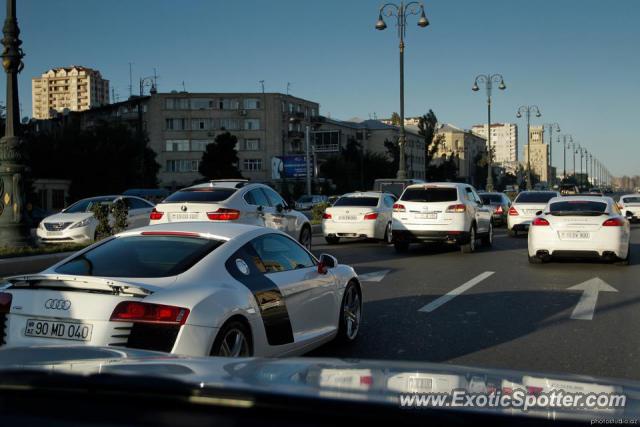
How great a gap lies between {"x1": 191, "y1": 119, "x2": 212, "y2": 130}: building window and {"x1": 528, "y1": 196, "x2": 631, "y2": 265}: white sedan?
8563cm

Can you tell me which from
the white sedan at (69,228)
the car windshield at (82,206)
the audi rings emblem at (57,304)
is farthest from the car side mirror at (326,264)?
the car windshield at (82,206)

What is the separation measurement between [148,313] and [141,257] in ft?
3.53

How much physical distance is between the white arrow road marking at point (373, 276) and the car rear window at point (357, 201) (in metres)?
7.37

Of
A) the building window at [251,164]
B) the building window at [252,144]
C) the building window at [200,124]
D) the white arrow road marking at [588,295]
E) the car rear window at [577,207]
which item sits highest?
the building window at [200,124]

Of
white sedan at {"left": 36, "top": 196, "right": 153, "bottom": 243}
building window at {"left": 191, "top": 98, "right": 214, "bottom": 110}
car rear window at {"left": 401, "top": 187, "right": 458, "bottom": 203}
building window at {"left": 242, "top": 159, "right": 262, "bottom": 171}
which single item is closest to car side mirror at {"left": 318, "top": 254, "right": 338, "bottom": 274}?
car rear window at {"left": 401, "top": 187, "right": 458, "bottom": 203}

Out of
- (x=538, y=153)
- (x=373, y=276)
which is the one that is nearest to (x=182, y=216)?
(x=373, y=276)

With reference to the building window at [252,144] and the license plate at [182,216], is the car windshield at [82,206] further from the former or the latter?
the building window at [252,144]

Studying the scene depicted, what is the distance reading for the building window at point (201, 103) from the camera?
97625 mm

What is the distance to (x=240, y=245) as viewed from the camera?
590 cm

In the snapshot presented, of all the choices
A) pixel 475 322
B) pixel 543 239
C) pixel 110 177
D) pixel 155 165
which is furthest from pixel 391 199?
pixel 155 165

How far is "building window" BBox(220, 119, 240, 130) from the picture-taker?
98500 mm

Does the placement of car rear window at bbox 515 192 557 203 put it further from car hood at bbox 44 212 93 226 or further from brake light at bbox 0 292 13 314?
brake light at bbox 0 292 13 314

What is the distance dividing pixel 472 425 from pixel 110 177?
63.1 metres

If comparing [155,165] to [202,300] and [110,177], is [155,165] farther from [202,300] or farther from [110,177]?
[202,300]
